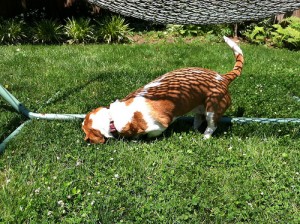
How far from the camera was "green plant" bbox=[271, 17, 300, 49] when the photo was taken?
25.5ft

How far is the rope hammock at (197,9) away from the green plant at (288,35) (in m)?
4.99

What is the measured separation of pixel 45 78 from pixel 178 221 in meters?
3.57

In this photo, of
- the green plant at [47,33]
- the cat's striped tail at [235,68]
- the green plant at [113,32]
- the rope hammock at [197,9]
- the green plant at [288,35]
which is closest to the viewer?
the rope hammock at [197,9]

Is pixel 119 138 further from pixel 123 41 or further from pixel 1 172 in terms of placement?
pixel 123 41

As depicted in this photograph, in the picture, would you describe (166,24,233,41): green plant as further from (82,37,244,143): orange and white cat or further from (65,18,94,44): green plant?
(82,37,244,143): orange and white cat

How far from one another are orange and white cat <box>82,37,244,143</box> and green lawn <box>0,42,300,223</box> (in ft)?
0.48

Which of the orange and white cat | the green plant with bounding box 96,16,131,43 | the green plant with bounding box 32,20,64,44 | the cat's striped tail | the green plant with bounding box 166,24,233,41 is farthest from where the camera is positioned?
the green plant with bounding box 166,24,233,41

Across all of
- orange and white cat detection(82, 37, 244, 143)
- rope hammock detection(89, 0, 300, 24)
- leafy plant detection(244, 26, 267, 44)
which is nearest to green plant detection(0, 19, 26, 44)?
leafy plant detection(244, 26, 267, 44)

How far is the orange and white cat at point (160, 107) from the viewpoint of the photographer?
360 centimetres

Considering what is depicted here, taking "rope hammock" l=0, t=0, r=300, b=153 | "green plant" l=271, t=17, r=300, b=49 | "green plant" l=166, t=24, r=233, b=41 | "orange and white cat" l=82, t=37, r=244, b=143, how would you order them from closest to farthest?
"rope hammock" l=0, t=0, r=300, b=153 < "orange and white cat" l=82, t=37, r=244, b=143 < "green plant" l=271, t=17, r=300, b=49 < "green plant" l=166, t=24, r=233, b=41

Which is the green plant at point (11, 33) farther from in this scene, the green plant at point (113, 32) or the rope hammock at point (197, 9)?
the rope hammock at point (197, 9)

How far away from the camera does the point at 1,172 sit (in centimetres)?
323

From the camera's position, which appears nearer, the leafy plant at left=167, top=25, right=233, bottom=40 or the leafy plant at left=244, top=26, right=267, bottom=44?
the leafy plant at left=244, top=26, right=267, bottom=44

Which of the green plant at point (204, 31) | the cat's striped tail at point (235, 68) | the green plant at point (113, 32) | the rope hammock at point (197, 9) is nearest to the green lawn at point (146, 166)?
the cat's striped tail at point (235, 68)
